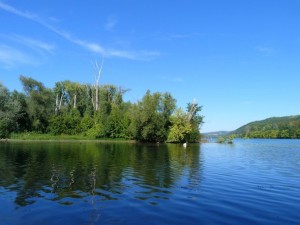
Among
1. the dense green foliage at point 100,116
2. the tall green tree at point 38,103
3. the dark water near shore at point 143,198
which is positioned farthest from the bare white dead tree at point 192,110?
the dark water near shore at point 143,198

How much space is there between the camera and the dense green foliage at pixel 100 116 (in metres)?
85.9

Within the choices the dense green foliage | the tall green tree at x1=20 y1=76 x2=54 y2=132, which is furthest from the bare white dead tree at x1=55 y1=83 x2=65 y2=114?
the tall green tree at x1=20 y1=76 x2=54 y2=132

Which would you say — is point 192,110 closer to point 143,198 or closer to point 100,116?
point 100,116

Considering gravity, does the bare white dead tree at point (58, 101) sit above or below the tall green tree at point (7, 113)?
above

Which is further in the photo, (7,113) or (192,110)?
(192,110)

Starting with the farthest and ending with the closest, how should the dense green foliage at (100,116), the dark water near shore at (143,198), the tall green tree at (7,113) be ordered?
the dense green foliage at (100,116) → the tall green tree at (7,113) → the dark water near shore at (143,198)

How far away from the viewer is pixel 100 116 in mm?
100250

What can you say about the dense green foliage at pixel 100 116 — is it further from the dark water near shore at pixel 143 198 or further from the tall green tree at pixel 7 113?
the dark water near shore at pixel 143 198

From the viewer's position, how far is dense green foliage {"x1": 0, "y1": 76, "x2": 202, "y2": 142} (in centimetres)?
8588

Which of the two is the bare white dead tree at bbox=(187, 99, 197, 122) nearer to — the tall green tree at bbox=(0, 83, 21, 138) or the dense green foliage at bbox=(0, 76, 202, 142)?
the dense green foliage at bbox=(0, 76, 202, 142)

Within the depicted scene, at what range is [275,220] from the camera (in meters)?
13.3

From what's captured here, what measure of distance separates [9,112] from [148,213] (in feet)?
254

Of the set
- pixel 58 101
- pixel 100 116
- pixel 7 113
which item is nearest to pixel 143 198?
pixel 7 113

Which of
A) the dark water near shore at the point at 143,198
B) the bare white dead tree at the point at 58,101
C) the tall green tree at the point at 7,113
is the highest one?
the bare white dead tree at the point at 58,101
